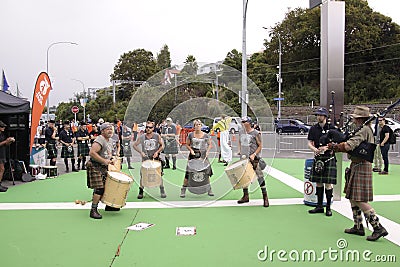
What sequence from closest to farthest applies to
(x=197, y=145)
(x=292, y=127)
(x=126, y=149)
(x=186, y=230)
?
(x=186, y=230)
(x=197, y=145)
(x=126, y=149)
(x=292, y=127)

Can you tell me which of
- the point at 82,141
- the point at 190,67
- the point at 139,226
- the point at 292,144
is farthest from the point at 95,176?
the point at 292,144

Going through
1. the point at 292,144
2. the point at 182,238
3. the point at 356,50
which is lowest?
the point at 182,238

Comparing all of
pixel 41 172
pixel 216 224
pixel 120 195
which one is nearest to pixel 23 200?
pixel 120 195

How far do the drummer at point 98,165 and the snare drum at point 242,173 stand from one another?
217 cm

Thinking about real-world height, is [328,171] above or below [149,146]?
below

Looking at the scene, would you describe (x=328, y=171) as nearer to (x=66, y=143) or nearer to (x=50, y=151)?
(x=50, y=151)

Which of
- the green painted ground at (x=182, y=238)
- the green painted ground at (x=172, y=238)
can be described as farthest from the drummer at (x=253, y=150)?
the green painted ground at (x=172, y=238)

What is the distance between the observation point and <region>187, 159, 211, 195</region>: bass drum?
7.96 m

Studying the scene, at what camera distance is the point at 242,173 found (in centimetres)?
721

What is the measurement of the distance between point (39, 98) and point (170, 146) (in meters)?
4.07

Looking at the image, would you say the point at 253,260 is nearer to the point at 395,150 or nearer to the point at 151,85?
the point at 151,85

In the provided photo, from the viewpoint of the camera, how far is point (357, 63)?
4166 centimetres

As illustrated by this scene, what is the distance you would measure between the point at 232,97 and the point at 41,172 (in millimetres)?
5522

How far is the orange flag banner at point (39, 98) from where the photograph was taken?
34.3ft
